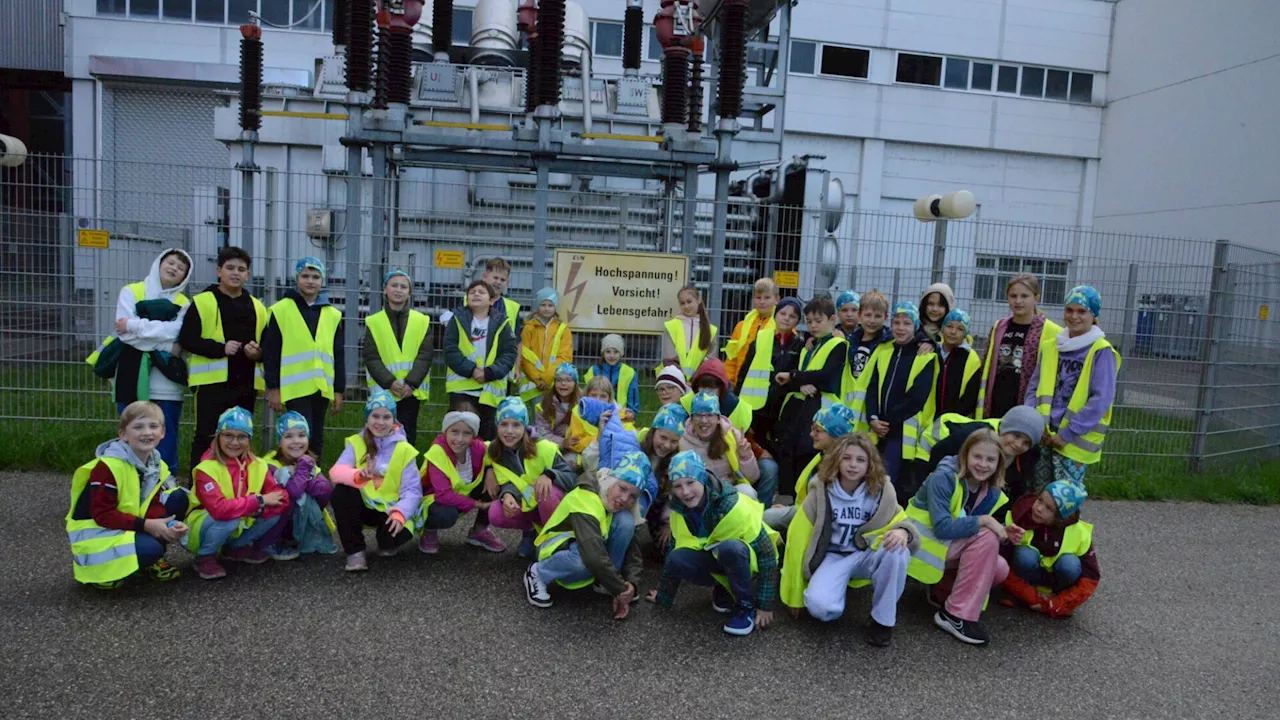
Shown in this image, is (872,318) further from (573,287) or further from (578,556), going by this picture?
(578,556)

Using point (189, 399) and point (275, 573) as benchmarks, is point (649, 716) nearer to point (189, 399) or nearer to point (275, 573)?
point (275, 573)

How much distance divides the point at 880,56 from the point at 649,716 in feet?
72.8

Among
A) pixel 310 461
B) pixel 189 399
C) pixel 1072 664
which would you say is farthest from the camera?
pixel 189 399

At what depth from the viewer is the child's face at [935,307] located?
19.4 ft

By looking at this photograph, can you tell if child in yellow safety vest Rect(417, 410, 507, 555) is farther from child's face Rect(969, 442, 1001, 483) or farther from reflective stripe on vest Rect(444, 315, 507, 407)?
child's face Rect(969, 442, 1001, 483)

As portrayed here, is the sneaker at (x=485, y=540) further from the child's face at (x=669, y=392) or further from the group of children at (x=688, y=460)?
the child's face at (x=669, y=392)

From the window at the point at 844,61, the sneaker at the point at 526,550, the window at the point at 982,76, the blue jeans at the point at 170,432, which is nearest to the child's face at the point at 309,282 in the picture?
the blue jeans at the point at 170,432

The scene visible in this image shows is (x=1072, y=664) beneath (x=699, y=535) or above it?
beneath

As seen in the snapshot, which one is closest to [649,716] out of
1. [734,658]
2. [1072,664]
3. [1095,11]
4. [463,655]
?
[734,658]

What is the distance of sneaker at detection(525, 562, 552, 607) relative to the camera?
455cm

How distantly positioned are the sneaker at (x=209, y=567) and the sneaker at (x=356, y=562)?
25.7 inches

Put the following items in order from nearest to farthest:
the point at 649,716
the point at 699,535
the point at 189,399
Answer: the point at 649,716
the point at 699,535
the point at 189,399

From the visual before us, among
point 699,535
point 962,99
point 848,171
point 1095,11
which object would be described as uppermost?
point 1095,11

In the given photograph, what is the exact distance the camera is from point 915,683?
3906 millimetres
